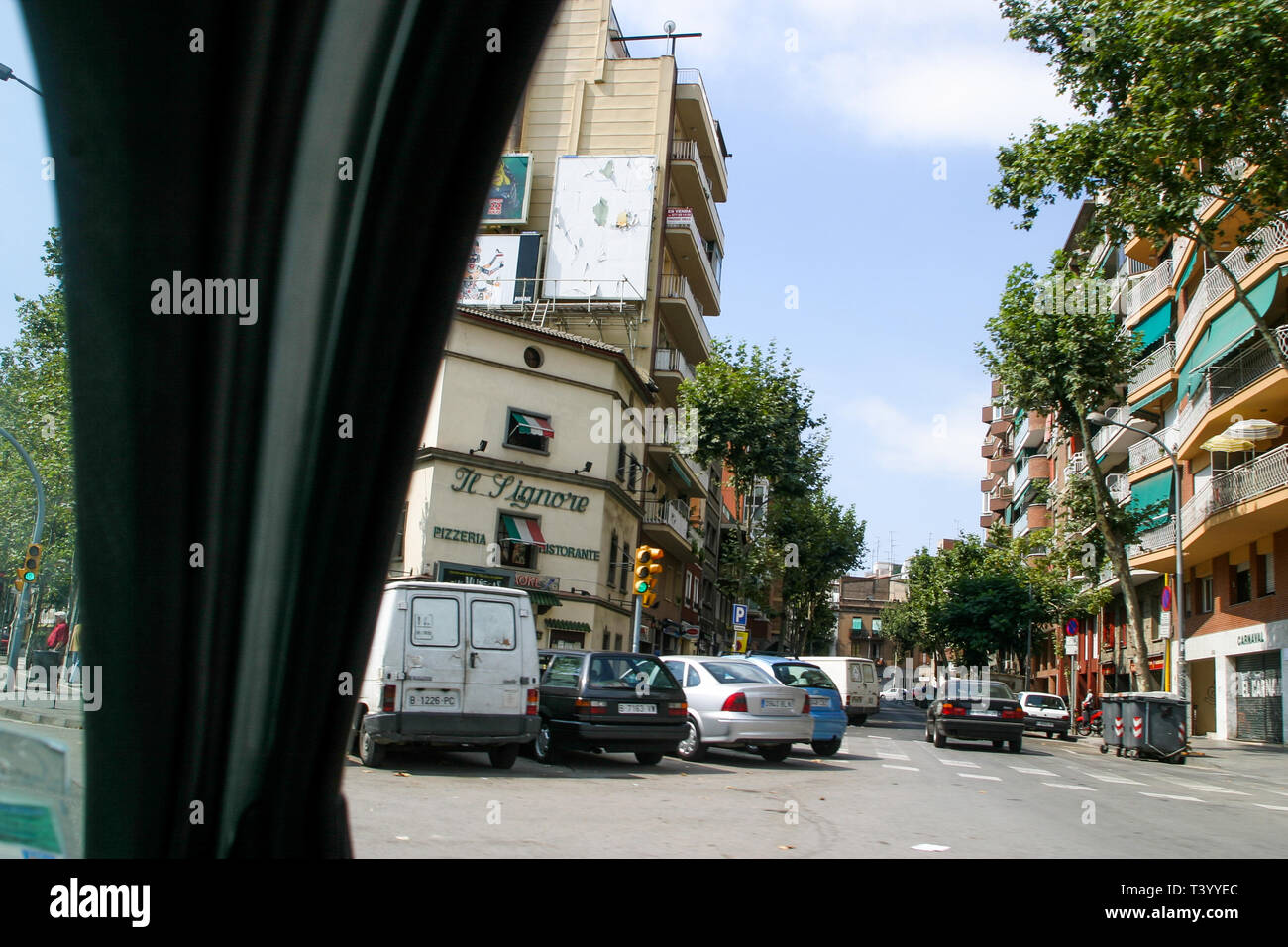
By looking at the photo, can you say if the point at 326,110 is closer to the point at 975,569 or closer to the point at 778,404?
the point at 778,404

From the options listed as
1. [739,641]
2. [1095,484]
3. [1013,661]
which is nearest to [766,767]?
[739,641]

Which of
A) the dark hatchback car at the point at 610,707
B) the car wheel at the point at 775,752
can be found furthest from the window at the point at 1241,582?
the dark hatchback car at the point at 610,707

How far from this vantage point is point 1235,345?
32031 millimetres

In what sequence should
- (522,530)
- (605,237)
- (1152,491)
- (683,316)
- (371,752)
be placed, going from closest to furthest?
(371,752), (522,530), (605,237), (1152,491), (683,316)

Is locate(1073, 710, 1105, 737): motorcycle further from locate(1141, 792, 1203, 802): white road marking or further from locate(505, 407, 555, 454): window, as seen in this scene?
locate(1141, 792, 1203, 802): white road marking

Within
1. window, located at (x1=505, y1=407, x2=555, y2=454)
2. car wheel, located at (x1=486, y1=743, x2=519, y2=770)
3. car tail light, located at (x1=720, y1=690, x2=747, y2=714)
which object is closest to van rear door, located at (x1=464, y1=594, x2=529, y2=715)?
car wheel, located at (x1=486, y1=743, x2=519, y2=770)

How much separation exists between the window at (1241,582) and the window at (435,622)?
29814 mm

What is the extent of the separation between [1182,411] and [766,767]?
91.4 ft

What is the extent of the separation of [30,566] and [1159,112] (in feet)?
74.8

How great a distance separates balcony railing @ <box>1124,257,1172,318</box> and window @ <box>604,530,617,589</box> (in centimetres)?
2157

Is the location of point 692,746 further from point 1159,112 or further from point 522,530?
point 522,530

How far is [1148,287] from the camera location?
4172 cm

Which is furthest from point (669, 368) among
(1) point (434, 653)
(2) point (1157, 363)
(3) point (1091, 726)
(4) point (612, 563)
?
(1) point (434, 653)

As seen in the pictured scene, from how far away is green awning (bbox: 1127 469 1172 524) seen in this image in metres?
39.8
